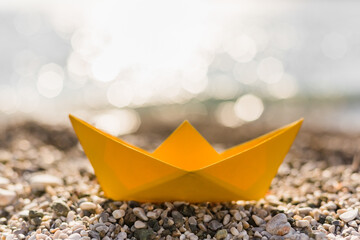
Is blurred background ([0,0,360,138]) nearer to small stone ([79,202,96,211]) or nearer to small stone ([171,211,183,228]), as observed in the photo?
small stone ([79,202,96,211])

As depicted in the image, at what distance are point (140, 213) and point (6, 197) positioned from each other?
944 mm

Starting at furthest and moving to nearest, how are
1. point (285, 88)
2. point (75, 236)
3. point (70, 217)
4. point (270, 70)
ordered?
1. point (270, 70)
2. point (285, 88)
3. point (70, 217)
4. point (75, 236)

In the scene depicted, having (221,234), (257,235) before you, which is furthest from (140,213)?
(257,235)

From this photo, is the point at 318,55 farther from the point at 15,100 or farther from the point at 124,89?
the point at 15,100

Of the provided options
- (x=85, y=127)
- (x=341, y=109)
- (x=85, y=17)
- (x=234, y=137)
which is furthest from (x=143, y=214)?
(x=85, y=17)

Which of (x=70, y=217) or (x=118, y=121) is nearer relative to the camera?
(x=70, y=217)

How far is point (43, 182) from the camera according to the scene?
2.57 m

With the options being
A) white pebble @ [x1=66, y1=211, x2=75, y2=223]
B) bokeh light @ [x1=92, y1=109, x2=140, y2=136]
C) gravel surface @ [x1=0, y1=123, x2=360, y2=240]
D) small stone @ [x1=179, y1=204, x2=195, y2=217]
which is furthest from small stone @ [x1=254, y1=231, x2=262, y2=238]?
bokeh light @ [x1=92, y1=109, x2=140, y2=136]

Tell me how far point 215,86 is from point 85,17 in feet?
38.3

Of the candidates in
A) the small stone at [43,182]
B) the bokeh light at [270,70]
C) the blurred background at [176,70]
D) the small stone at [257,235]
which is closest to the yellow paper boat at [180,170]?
the small stone at [257,235]

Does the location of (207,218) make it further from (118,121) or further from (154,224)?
(118,121)

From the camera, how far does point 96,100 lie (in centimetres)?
873

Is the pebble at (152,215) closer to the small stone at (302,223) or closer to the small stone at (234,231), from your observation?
the small stone at (234,231)

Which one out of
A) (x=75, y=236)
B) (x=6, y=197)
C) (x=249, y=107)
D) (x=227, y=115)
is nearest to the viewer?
(x=75, y=236)
